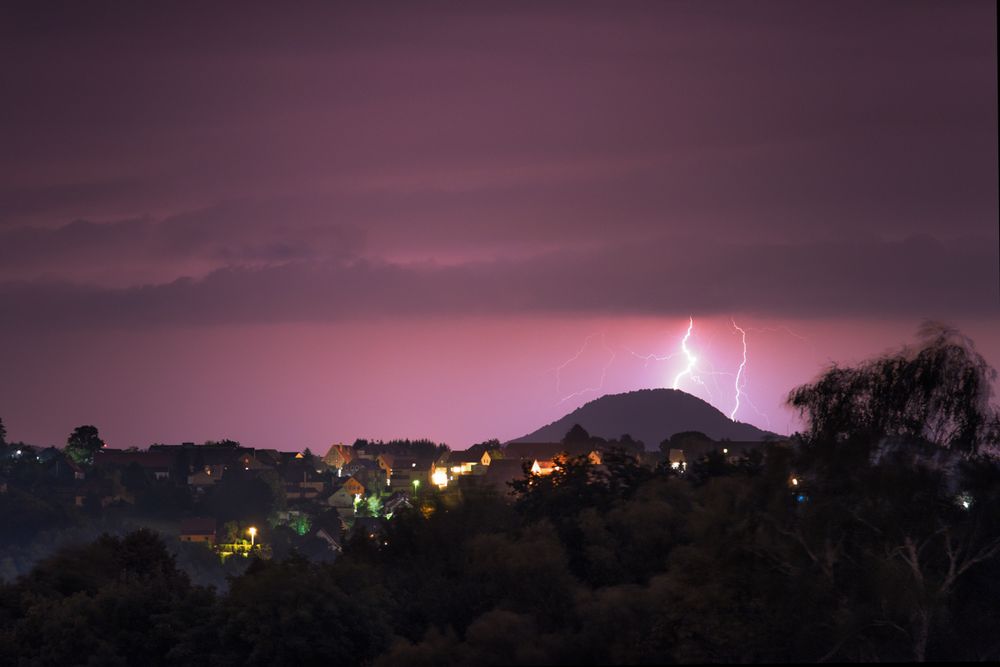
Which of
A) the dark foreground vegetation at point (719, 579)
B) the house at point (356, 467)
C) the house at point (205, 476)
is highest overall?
the house at point (356, 467)

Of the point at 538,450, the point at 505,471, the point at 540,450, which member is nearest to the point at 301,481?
the point at 538,450

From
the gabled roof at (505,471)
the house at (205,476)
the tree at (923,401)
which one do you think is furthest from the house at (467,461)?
the tree at (923,401)

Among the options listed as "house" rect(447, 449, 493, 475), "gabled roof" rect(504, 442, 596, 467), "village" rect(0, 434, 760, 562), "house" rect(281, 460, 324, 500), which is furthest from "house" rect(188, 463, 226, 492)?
"gabled roof" rect(504, 442, 596, 467)

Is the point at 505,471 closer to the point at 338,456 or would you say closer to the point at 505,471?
the point at 505,471

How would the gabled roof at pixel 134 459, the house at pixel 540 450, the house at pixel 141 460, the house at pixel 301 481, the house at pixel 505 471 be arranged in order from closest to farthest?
the house at pixel 505 471 < the house at pixel 540 450 < the house at pixel 301 481 < the house at pixel 141 460 < the gabled roof at pixel 134 459

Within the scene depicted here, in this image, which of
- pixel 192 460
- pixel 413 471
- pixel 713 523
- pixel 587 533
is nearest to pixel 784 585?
pixel 713 523

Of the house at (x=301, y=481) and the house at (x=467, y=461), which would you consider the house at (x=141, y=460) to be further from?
the house at (x=467, y=461)
